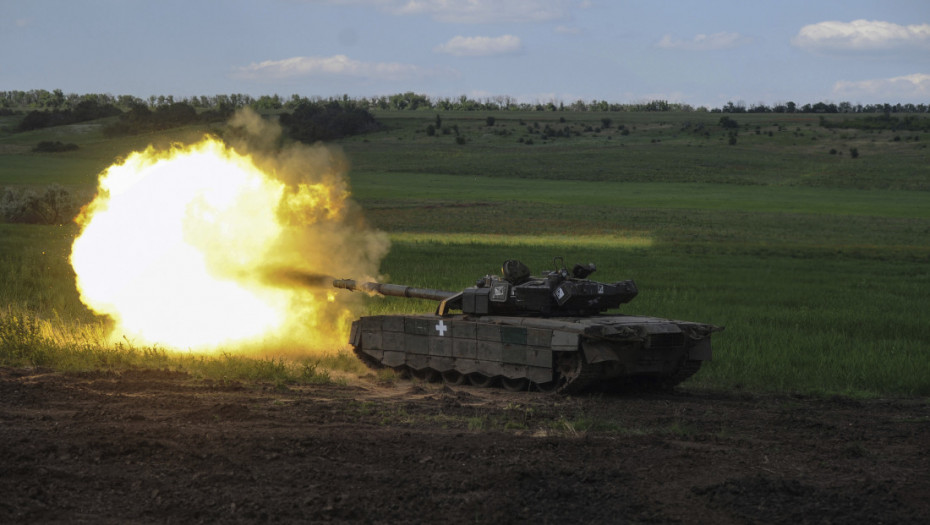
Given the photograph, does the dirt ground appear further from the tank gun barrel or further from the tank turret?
the tank gun barrel

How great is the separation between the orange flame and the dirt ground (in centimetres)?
548

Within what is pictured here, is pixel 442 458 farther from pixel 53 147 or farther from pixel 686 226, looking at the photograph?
pixel 53 147

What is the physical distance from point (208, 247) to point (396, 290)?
410 centimetres

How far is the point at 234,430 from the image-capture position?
12703 mm

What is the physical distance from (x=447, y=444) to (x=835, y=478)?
13.4ft

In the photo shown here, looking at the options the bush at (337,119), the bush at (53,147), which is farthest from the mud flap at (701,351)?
the bush at (53,147)

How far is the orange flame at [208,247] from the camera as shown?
21.3 meters

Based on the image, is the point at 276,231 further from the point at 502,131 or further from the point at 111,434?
the point at 502,131

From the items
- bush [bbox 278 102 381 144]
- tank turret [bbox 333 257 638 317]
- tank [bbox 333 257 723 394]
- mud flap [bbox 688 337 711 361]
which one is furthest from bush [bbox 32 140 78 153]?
mud flap [bbox 688 337 711 361]

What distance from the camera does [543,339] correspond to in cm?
1648

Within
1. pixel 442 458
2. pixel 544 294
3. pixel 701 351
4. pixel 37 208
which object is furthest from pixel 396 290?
pixel 37 208

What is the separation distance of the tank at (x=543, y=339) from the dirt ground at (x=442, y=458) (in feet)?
2.42

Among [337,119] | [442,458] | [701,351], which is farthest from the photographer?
[337,119]

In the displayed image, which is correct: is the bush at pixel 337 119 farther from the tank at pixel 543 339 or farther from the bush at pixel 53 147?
the tank at pixel 543 339
